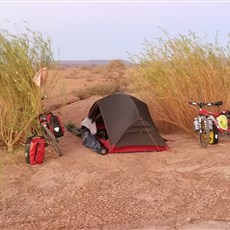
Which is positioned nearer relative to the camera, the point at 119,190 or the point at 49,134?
the point at 119,190

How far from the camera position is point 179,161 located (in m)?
6.89

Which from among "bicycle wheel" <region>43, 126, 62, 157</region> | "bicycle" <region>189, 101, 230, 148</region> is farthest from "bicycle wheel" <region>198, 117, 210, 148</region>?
"bicycle wheel" <region>43, 126, 62, 157</region>

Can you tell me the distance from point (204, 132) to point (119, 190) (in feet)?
8.32

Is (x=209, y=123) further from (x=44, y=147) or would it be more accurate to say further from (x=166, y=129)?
(x=44, y=147)

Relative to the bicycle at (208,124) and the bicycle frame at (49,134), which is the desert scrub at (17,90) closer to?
the bicycle frame at (49,134)

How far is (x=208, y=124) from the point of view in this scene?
7629 mm

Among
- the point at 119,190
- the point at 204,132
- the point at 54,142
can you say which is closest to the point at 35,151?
the point at 54,142

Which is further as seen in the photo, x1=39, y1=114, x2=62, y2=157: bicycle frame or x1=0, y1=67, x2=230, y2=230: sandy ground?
x1=39, y1=114, x2=62, y2=157: bicycle frame

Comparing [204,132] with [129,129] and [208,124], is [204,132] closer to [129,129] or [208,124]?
[208,124]

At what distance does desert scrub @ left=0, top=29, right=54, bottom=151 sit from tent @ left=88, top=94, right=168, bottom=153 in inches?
46.9

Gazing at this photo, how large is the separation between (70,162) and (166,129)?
2.99m

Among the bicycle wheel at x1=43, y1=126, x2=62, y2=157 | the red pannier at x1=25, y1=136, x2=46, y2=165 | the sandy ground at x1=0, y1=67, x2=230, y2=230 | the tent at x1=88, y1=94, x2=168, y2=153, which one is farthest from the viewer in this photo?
the tent at x1=88, y1=94, x2=168, y2=153

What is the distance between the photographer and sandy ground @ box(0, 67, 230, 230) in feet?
15.5

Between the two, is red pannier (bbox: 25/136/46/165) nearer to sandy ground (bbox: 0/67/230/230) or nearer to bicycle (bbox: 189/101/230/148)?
sandy ground (bbox: 0/67/230/230)
